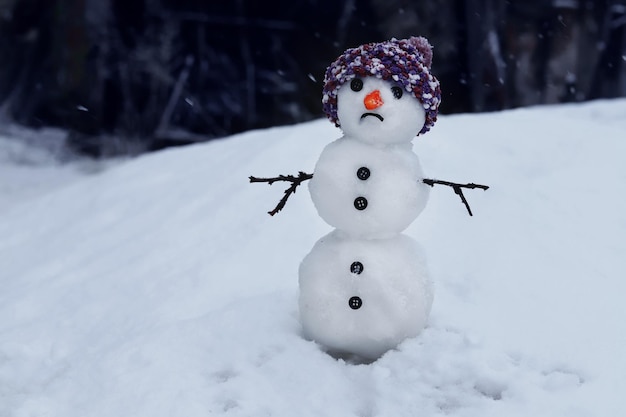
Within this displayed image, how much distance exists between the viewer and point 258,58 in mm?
9961

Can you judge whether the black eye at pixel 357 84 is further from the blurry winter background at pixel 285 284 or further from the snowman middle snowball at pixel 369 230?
the blurry winter background at pixel 285 284

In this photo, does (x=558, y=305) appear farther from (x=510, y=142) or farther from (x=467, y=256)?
(x=510, y=142)

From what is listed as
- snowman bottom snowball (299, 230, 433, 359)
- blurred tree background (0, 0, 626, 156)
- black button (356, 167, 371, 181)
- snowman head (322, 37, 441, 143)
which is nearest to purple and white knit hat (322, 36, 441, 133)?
snowman head (322, 37, 441, 143)

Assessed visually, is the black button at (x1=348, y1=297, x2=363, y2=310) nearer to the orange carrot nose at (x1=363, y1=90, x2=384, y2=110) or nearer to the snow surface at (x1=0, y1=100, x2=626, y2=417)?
the snow surface at (x1=0, y1=100, x2=626, y2=417)

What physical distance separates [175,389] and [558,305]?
167 centimetres

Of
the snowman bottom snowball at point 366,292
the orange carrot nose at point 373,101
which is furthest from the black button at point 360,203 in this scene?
the orange carrot nose at point 373,101

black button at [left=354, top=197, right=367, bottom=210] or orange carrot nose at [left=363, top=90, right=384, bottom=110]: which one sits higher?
orange carrot nose at [left=363, top=90, right=384, bottom=110]

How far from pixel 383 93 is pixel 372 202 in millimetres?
392

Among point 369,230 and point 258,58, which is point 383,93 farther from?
point 258,58

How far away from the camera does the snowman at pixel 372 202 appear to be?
260cm

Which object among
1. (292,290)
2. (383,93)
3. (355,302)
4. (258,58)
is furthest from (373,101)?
(258,58)

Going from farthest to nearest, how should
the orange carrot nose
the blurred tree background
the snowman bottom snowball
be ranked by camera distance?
the blurred tree background → the snowman bottom snowball → the orange carrot nose

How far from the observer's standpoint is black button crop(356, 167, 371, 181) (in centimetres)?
261

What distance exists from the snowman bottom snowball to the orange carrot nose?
1.68 ft
